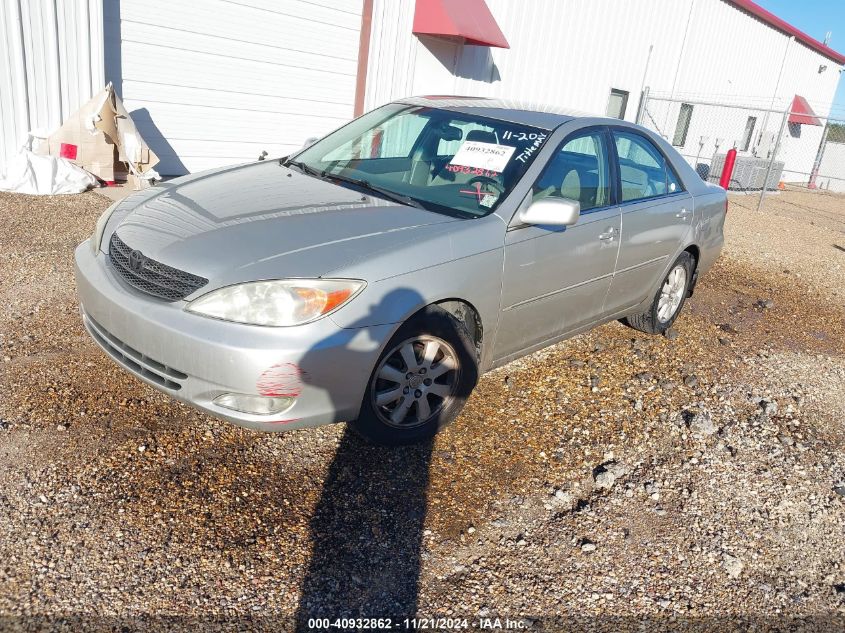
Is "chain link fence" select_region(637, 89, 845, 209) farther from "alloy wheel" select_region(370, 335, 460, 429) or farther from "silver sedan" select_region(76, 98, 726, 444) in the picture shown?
"alloy wheel" select_region(370, 335, 460, 429)

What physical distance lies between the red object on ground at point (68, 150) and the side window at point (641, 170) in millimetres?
5868

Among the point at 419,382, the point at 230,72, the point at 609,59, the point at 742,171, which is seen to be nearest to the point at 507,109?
the point at 419,382

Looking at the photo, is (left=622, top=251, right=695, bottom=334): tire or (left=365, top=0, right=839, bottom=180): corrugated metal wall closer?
(left=622, top=251, right=695, bottom=334): tire

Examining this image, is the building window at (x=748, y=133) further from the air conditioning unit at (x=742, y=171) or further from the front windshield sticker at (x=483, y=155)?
the front windshield sticker at (x=483, y=155)

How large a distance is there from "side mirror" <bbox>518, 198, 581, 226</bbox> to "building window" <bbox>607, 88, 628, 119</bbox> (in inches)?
543

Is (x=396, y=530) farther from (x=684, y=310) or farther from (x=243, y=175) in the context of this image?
(x=684, y=310)

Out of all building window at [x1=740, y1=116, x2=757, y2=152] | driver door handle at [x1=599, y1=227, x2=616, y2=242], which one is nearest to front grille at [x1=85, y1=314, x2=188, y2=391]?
driver door handle at [x1=599, y1=227, x2=616, y2=242]

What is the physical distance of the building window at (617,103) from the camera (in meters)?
16.3

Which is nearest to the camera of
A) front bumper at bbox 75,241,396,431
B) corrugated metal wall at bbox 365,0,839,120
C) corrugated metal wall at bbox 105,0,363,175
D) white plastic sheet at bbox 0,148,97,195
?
front bumper at bbox 75,241,396,431

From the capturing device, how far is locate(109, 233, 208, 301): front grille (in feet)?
9.64

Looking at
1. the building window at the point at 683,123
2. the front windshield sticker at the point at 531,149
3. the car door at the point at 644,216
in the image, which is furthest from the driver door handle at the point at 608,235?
the building window at the point at 683,123

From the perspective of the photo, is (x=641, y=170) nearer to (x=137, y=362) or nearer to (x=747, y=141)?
(x=137, y=362)

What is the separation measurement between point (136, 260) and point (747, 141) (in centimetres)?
2240

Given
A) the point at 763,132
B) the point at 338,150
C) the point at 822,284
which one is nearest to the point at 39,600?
the point at 338,150
